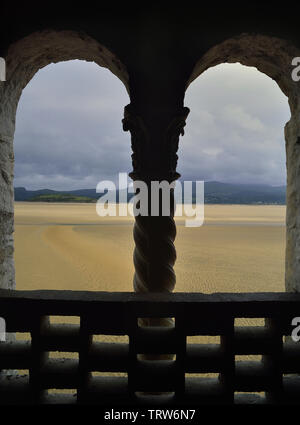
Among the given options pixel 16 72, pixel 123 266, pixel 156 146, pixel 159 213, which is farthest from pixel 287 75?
pixel 123 266

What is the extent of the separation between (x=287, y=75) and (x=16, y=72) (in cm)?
223

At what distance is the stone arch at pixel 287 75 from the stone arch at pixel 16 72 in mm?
809

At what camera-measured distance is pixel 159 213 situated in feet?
6.38

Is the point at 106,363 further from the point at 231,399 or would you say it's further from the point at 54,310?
the point at 231,399

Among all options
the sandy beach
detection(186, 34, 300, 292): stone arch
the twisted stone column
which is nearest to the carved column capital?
the twisted stone column

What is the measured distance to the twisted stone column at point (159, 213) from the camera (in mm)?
1907

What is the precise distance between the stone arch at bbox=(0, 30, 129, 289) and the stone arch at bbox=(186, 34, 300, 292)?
0.81 metres

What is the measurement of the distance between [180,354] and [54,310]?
854 mm

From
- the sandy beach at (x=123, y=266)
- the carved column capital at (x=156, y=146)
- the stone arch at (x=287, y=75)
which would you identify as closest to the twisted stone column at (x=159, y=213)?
the carved column capital at (x=156, y=146)

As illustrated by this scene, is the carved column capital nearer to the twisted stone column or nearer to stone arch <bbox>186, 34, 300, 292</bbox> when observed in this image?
the twisted stone column

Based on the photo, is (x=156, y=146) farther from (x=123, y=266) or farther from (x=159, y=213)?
(x=123, y=266)

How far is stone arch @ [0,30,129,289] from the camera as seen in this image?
2.01 m
